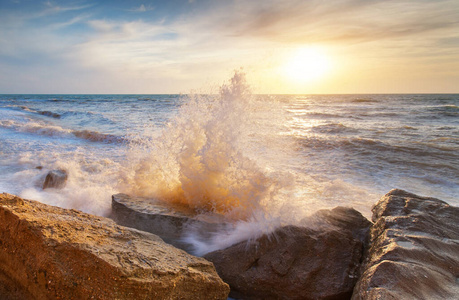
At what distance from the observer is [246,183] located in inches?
135

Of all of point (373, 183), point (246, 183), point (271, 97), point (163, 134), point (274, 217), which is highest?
point (271, 97)

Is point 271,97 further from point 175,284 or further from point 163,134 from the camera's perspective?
point 175,284

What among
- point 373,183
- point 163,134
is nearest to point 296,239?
point 163,134

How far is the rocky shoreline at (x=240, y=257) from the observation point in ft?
5.77

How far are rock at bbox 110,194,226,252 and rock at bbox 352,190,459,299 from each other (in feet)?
5.10

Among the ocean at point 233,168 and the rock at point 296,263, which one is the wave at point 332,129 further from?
the rock at point 296,263

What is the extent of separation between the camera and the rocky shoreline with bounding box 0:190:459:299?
1.76m

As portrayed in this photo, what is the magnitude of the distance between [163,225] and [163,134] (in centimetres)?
192

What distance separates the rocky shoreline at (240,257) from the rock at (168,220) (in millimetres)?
14

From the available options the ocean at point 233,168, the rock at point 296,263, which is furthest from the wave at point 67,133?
the rock at point 296,263

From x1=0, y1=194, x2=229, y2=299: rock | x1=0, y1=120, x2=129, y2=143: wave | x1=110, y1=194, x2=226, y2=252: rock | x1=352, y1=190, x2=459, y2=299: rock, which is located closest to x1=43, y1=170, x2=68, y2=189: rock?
x1=110, y1=194, x2=226, y2=252: rock

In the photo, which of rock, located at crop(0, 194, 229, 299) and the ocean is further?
the ocean

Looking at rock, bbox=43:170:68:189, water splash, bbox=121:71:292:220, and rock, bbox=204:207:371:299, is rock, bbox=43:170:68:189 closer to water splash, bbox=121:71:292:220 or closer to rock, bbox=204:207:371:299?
water splash, bbox=121:71:292:220

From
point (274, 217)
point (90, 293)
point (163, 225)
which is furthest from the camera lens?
point (163, 225)
